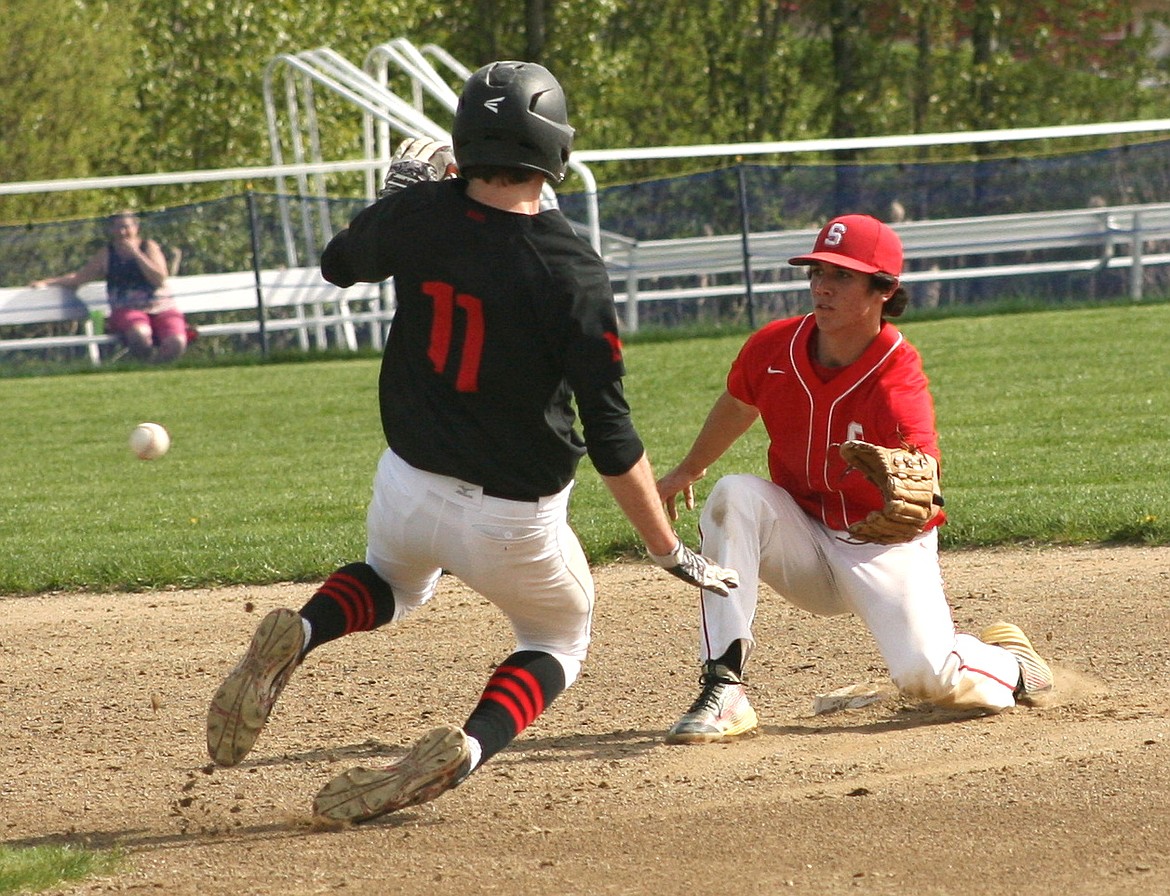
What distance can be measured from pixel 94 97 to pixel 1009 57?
587 inches

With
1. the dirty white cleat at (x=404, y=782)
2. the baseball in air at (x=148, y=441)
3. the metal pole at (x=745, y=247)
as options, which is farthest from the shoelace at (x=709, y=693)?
the metal pole at (x=745, y=247)

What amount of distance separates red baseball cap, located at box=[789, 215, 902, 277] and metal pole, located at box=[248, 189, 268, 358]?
39.9 ft

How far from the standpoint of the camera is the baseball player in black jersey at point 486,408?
338 centimetres

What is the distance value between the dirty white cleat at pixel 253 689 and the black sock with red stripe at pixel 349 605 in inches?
3.4

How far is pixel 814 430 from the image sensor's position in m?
4.44

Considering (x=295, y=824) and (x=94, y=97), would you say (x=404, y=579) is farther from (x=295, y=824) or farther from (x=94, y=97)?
(x=94, y=97)

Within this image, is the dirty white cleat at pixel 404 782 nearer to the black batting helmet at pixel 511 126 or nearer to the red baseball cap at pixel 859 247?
the black batting helmet at pixel 511 126

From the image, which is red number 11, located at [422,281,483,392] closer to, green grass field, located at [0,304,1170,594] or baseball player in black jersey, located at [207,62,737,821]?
baseball player in black jersey, located at [207,62,737,821]

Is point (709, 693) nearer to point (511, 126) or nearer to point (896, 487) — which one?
point (896, 487)

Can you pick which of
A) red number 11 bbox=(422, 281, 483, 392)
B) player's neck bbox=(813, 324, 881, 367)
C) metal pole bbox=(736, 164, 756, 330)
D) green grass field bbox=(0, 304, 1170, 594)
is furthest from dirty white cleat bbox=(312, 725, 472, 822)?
metal pole bbox=(736, 164, 756, 330)

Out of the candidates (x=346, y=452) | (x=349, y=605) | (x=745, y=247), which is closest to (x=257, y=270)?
(x=745, y=247)

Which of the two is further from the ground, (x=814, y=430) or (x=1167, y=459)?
(x=814, y=430)

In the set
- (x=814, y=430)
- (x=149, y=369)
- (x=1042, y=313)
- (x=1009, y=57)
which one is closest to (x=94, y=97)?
(x=149, y=369)

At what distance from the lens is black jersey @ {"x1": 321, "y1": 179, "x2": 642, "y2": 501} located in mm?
3367
